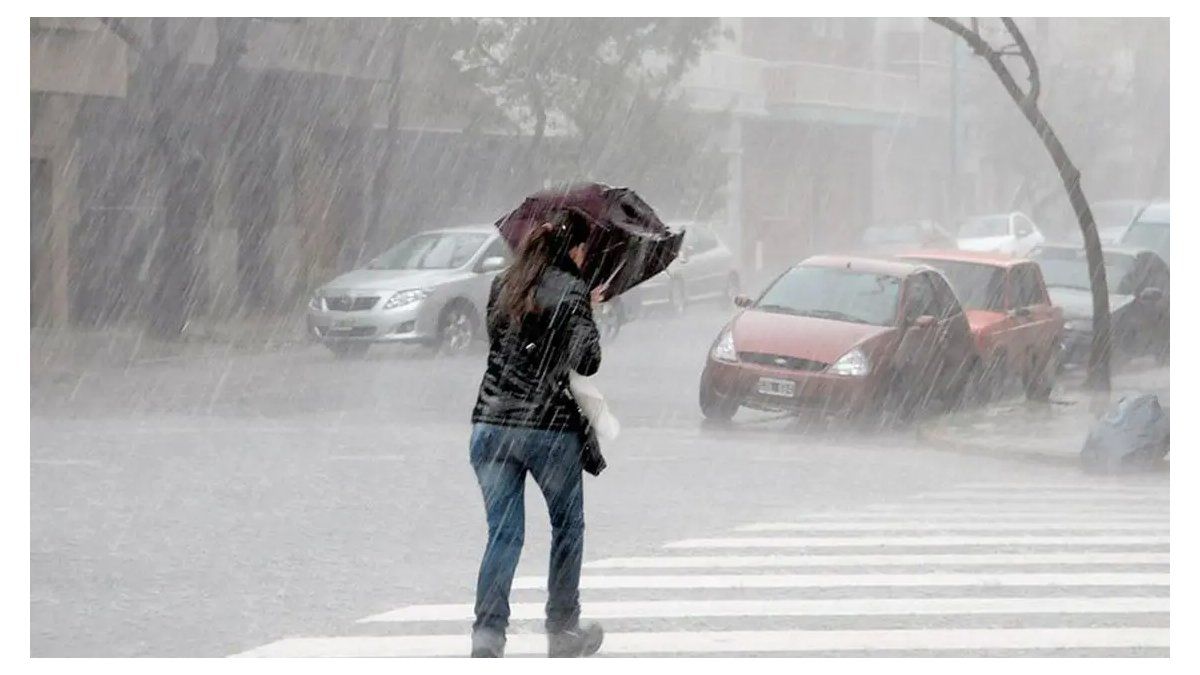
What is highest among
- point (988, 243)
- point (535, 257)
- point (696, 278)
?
point (535, 257)

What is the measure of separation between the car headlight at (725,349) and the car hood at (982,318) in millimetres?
2695

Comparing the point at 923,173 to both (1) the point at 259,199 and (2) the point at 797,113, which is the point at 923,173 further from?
(1) the point at 259,199

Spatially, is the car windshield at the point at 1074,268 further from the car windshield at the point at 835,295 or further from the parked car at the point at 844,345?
the car windshield at the point at 835,295

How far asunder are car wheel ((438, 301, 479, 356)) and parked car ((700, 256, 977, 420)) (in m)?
7.01

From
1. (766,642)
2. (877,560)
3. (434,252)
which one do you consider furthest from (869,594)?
(434,252)

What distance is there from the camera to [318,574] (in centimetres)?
922

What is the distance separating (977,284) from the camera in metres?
19.4

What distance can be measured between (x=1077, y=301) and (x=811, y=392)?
8.35 meters

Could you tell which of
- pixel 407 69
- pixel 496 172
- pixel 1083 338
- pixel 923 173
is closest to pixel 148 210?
pixel 407 69

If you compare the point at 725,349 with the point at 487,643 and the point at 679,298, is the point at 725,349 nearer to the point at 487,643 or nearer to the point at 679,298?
the point at 487,643

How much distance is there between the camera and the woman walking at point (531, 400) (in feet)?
22.1

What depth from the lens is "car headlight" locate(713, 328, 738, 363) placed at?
53.2 feet

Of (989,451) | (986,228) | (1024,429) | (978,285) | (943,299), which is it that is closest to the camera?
(989,451)

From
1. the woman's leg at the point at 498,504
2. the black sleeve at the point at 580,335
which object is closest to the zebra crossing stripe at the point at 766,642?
the woman's leg at the point at 498,504
